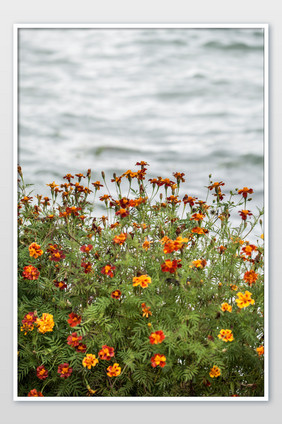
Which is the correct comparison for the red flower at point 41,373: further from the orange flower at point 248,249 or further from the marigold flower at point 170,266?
the orange flower at point 248,249

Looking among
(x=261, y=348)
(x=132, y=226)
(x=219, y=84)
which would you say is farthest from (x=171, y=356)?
(x=219, y=84)

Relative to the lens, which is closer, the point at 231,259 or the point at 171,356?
the point at 171,356

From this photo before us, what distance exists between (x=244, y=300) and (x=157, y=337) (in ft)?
1.24

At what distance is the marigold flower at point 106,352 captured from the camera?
2.25 metres

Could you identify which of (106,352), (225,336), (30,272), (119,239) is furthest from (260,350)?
(30,272)

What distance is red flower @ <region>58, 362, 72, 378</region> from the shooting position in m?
2.31

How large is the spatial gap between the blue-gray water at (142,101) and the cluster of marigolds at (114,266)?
7 cm

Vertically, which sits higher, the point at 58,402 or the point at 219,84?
the point at 219,84

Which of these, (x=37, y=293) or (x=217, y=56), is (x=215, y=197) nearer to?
(x=217, y=56)

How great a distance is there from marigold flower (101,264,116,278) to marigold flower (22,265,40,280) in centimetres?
29

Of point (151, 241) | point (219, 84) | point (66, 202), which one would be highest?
point (219, 84)

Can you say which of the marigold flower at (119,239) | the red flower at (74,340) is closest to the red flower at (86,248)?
the marigold flower at (119,239)

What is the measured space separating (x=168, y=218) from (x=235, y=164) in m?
0.37

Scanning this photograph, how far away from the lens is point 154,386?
2.36 m
